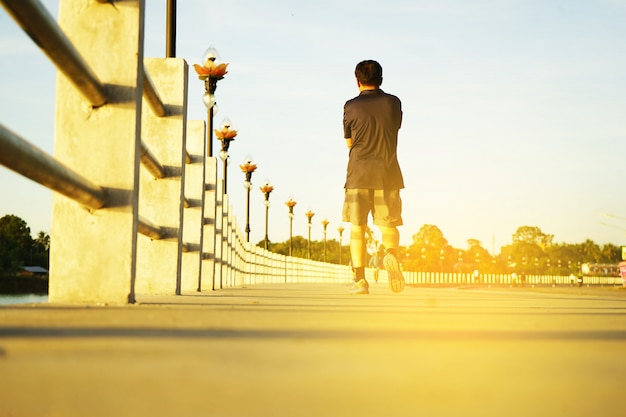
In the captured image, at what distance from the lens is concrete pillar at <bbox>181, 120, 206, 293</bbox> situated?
30.0ft

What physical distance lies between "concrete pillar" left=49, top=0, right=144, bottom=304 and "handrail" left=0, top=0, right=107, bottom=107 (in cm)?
13

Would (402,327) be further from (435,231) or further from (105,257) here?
(435,231)

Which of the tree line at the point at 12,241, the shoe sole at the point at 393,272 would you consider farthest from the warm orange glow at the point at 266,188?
the shoe sole at the point at 393,272

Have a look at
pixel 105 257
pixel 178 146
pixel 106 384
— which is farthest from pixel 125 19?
pixel 106 384

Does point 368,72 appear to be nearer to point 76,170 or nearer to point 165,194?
point 165,194

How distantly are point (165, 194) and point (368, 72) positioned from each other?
2424mm

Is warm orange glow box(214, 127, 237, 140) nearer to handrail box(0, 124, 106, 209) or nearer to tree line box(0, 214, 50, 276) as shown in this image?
tree line box(0, 214, 50, 276)

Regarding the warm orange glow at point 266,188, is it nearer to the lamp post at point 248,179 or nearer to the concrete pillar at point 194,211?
the lamp post at point 248,179

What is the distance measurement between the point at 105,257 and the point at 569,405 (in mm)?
3249

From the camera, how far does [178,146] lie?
6.66 meters

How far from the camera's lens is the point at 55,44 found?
3311mm

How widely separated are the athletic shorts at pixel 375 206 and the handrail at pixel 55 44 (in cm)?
407

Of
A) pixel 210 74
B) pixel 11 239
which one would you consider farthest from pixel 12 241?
pixel 210 74

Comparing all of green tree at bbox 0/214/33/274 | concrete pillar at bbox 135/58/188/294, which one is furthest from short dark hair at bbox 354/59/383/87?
green tree at bbox 0/214/33/274
